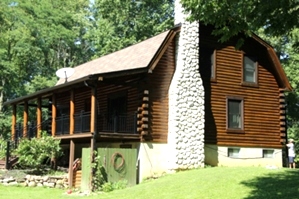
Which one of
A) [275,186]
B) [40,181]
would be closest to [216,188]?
[275,186]

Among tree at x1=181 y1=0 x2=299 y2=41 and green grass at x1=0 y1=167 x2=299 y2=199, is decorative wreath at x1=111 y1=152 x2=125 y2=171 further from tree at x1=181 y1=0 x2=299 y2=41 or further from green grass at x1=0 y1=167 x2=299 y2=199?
tree at x1=181 y1=0 x2=299 y2=41

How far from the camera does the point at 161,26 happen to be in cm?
3800

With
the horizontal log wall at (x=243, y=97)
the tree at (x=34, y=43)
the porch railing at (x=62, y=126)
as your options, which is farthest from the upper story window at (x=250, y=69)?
the tree at (x=34, y=43)

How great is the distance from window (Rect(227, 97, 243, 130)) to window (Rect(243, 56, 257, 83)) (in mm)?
1456

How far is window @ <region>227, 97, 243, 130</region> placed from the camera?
2150 centimetres

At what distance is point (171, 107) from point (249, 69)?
580cm

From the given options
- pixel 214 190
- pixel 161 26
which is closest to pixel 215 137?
pixel 214 190

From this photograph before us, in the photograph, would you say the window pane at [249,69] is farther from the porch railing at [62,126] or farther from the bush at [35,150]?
the bush at [35,150]

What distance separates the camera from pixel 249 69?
22656 millimetres

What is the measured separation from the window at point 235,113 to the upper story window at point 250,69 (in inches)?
57.3

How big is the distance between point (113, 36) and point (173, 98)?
21442 millimetres

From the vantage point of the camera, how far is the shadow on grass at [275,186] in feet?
38.4

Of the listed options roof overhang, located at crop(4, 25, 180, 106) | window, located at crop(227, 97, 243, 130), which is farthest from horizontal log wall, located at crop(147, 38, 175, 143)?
window, located at crop(227, 97, 243, 130)

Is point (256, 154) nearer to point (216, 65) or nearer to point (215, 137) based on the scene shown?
point (215, 137)
